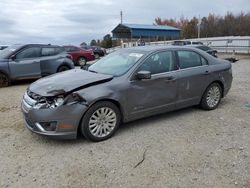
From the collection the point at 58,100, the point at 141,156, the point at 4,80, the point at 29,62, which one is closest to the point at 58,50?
the point at 29,62

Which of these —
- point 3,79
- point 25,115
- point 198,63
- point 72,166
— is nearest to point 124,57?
point 198,63

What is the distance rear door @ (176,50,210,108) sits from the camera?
5.29m

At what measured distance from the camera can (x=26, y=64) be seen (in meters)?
9.67

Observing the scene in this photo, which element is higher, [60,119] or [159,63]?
[159,63]

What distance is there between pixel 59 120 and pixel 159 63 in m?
2.21

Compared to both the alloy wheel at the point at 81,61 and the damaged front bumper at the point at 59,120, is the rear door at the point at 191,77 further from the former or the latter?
the alloy wheel at the point at 81,61

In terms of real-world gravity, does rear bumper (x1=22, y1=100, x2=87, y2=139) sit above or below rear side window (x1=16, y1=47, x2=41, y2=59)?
below

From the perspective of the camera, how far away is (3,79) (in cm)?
948

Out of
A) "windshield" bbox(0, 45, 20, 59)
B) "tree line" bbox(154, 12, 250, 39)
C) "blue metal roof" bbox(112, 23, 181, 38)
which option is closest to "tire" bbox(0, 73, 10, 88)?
"windshield" bbox(0, 45, 20, 59)

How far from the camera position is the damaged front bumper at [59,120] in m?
3.96

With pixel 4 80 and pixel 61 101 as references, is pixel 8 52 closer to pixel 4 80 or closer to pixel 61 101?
pixel 4 80

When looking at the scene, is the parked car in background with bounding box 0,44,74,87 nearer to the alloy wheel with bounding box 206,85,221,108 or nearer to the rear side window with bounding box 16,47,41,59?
the rear side window with bounding box 16,47,41,59

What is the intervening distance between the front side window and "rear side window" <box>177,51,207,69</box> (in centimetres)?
25

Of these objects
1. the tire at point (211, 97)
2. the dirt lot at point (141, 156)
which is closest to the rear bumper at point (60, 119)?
the dirt lot at point (141, 156)
